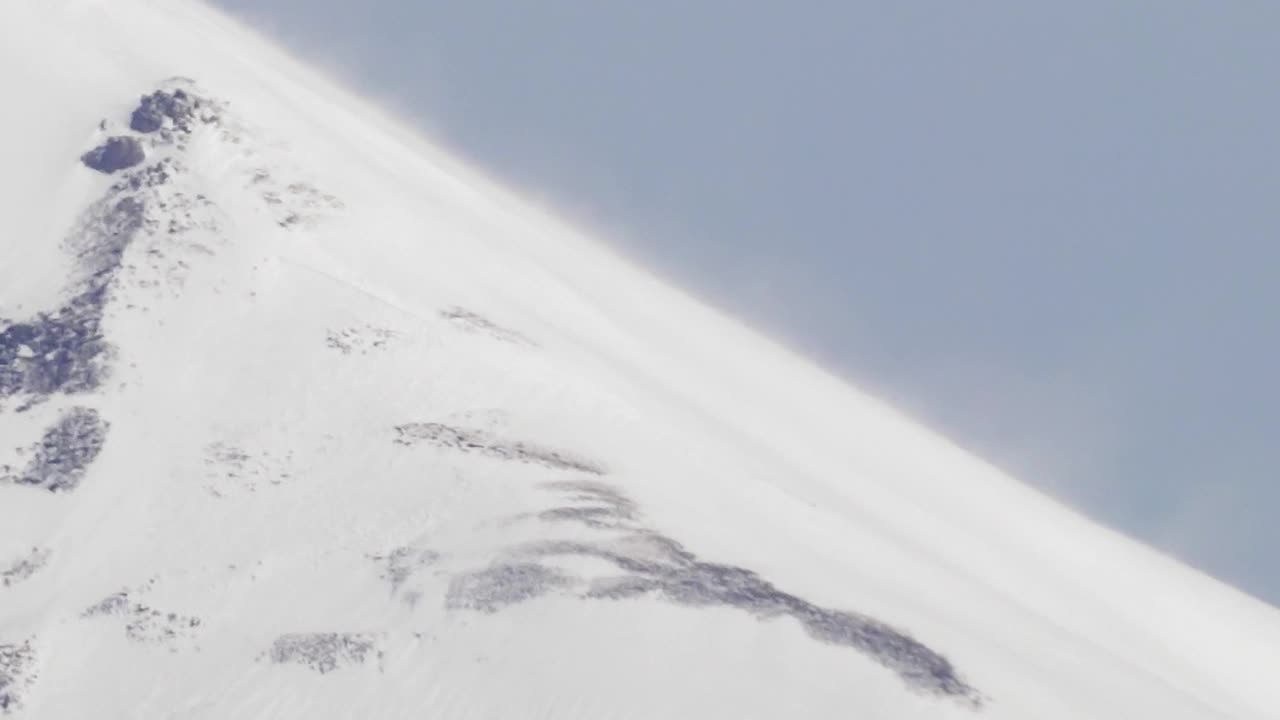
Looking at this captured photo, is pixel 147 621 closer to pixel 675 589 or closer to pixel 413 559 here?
pixel 413 559

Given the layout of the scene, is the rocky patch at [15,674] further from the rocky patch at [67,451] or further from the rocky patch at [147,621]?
the rocky patch at [67,451]

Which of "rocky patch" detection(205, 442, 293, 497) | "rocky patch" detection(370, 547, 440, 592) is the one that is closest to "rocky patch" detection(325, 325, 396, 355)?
"rocky patch" detection(205, 442, 293, 497)

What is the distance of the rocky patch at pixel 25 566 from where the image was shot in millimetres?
170000

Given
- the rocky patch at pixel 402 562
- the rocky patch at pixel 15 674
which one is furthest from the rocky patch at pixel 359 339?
the rocky patch at pixel 15 674

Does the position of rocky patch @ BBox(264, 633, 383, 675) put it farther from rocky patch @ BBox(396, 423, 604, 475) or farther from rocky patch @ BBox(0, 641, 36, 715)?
rocky patch @ BBox(396, 423, 604, 475)

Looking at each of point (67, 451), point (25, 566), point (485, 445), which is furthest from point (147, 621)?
point (485, 445)

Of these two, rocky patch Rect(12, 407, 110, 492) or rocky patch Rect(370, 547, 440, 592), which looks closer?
rocky patch Rect(370, 547, 440, 592)

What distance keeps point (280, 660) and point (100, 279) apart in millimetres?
51101

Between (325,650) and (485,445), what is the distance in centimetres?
2797

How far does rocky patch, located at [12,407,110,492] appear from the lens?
180 metres

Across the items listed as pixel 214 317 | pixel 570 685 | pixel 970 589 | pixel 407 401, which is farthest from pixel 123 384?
pixel 970 589

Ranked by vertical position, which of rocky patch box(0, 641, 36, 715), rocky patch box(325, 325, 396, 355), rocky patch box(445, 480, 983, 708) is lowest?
rocky patch box(0, 641, 36, 715)

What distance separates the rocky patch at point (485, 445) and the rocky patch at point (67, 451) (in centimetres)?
2531

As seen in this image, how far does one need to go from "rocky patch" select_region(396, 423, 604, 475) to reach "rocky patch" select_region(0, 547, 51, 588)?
101 ft
